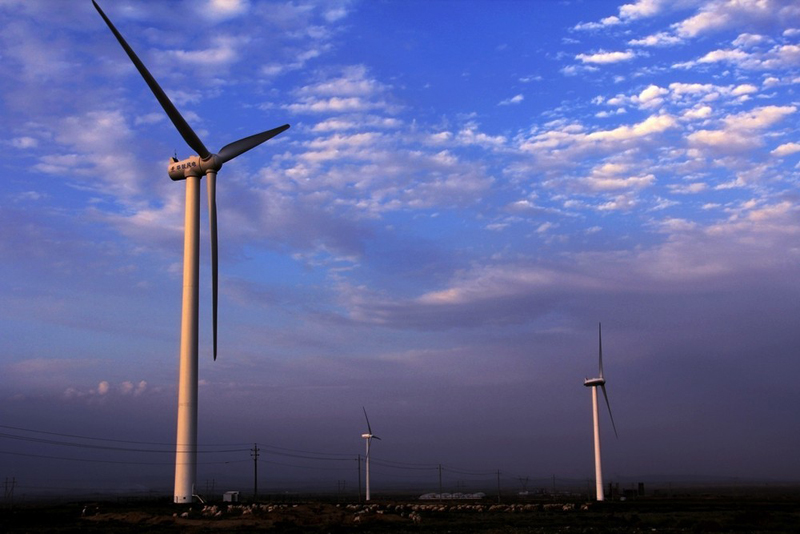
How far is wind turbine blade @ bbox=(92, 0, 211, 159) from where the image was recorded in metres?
54.3

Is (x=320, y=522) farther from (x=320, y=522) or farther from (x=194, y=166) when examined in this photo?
(x=194, y=166)

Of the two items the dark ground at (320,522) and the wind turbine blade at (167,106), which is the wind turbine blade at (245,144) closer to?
the wind turbine blade at (167,106)

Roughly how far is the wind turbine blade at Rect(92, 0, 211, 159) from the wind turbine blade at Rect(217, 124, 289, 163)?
151 centimetres

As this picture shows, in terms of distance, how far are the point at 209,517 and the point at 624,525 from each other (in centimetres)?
2491

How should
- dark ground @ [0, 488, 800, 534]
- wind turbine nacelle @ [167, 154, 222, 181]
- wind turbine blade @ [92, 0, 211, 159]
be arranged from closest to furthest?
dark ground @ [0, 488, 800, 534] → wind turbine blade @ [92, 0, 211, 159] → wind turbine nacelle @ [167, 154, 222, 181]

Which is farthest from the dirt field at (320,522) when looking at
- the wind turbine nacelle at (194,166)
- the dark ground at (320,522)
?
the wind turbine nacelle at (194,166)

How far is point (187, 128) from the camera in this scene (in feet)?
196

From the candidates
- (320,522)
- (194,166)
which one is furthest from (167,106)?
(320,522)

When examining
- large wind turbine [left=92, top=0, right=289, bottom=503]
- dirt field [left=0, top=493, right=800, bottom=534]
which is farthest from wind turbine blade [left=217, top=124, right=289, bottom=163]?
dirt field [left=0, top=493, right=800, bottom=534]

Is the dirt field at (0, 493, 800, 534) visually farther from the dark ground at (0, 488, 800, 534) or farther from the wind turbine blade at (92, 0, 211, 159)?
the wind turbine blade at (92, 0, 211, 159)

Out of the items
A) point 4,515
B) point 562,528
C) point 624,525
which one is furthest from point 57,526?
point 624,525

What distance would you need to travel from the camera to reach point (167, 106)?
58.2m

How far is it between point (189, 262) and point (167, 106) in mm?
11532

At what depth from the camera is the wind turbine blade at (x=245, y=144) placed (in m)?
62.8
